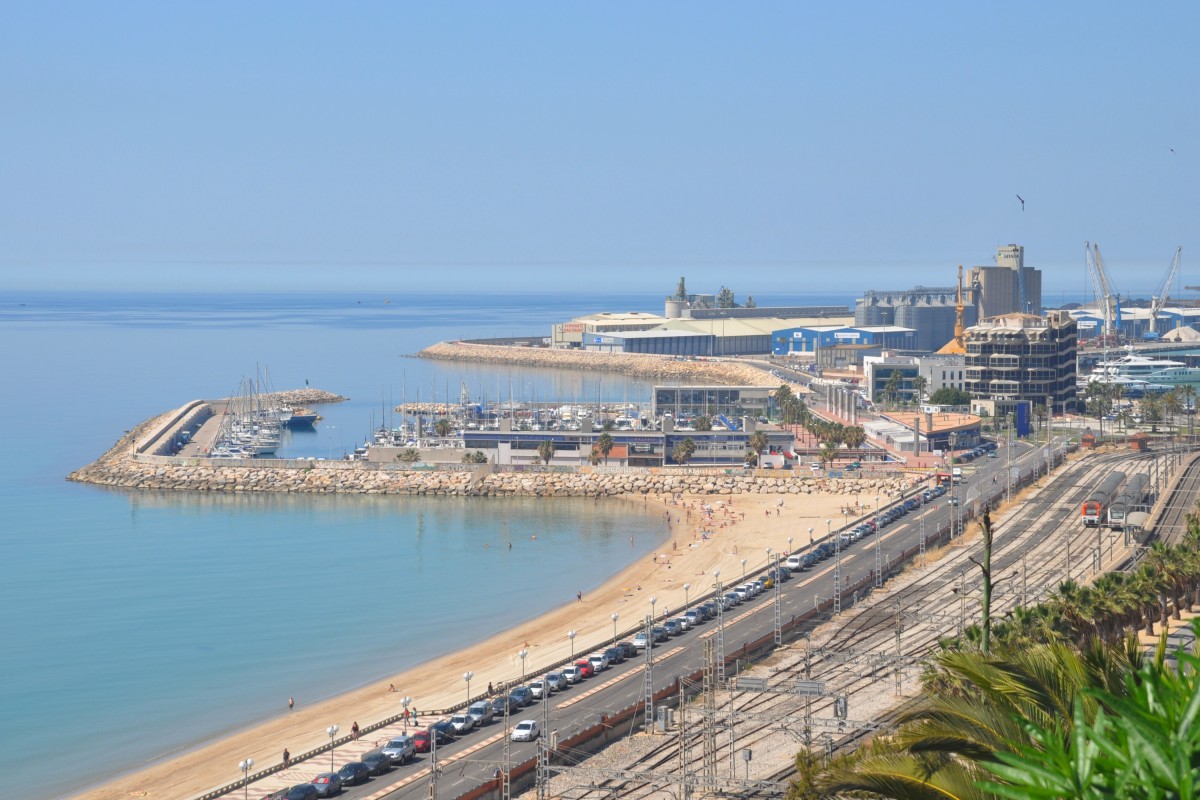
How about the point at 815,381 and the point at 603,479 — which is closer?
the point at 603,479

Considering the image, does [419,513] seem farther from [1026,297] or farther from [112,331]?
[112,331]

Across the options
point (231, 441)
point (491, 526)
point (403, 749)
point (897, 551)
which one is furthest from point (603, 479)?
point (403, 749)

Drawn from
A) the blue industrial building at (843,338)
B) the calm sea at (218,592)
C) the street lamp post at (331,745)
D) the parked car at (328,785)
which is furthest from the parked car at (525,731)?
the blue industrial building at (843,338)

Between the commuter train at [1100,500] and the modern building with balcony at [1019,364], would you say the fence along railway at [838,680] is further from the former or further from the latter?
the modern building with balcony at [1019,364]

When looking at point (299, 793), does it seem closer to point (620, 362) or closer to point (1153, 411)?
point (1153, 411)

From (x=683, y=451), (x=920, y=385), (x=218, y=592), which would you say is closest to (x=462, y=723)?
(x=218, y=592)

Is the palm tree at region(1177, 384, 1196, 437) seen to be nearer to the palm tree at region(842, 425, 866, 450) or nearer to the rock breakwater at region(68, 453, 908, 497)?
→ the palm tree at region(842, 425, 866, 450)

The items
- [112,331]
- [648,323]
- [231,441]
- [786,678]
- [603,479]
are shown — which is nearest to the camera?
[786,678]

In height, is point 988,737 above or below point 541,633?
above

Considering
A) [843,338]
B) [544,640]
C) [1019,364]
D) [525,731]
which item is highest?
[843,338]
